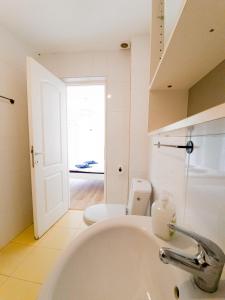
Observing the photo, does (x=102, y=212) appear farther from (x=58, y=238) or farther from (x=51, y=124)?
(x=51, y=124)

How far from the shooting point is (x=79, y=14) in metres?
1.45

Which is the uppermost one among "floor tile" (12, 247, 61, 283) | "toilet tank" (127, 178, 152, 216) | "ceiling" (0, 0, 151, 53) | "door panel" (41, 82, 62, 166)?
"ceiling" (0, 0, 151, 53)

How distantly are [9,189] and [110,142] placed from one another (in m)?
1.22

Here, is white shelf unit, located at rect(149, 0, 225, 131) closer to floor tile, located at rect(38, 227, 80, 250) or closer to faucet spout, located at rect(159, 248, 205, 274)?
faucet spout, located at rect(159, 248, 205, 274)

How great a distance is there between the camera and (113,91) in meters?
2.05

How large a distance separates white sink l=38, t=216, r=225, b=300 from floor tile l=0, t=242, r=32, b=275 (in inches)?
49.0

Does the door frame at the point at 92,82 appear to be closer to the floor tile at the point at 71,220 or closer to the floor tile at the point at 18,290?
the floor tile at the point at 71,220

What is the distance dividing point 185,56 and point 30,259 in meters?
1.88

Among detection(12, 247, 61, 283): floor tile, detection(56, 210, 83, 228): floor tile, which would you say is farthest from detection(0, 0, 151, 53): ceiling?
detection(56, 210, 83, 228): floor tile

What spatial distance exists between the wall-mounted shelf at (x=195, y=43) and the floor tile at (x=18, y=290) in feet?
5.28

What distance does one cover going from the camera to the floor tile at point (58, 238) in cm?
167

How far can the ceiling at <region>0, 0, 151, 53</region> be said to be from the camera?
4.42 ft

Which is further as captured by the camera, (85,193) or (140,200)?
(85,193)

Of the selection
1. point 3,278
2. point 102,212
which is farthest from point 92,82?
point 3,278
